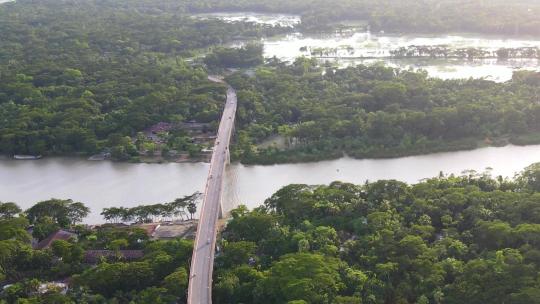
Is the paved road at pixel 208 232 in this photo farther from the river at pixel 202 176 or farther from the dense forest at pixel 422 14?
the dense forest at pixel 422 14

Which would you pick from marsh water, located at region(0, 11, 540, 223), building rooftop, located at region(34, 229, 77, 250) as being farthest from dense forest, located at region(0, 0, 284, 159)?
building rooftop, located at region(34, 229, 77, 250)

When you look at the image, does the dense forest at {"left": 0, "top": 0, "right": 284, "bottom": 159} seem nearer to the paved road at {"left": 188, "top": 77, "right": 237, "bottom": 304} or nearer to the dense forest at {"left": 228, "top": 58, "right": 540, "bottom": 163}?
the dense forest at {"left": 228, "top": 58, "right": 540, "bottom": 163}

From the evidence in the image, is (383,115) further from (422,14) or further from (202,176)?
(422,14)

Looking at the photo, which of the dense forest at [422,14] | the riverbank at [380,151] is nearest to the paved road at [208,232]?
the riverbank at [380,151]

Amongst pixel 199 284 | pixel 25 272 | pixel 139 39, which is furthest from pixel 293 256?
pixel 139 39

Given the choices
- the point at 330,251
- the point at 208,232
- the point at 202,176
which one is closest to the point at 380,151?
the point at 202,176
